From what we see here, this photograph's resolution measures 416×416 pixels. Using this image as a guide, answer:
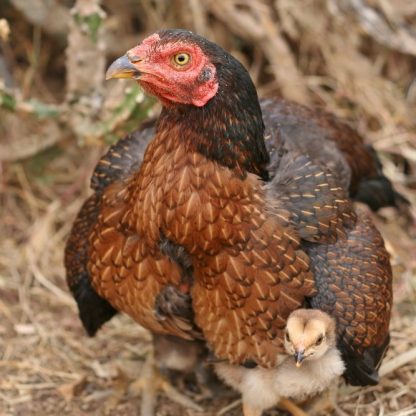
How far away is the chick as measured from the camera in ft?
8.93

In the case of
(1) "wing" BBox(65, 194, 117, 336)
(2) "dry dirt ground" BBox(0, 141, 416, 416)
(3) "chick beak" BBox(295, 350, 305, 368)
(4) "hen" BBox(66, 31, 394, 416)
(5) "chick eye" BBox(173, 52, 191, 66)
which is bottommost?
(2) "dry dirt ground" BBox(0, 141, 416, 416)

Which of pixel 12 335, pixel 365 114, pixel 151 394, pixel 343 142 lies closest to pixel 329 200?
pixel 343 142

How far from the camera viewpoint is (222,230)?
278 centimetres

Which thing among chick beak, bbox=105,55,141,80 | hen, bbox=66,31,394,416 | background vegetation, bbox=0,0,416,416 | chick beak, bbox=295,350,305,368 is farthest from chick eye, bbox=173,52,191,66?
background vegetation, bbox=0,0,416,416

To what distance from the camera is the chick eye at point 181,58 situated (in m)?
2.63

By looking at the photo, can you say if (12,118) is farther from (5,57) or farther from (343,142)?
(343,142)

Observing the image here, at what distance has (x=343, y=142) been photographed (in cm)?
358

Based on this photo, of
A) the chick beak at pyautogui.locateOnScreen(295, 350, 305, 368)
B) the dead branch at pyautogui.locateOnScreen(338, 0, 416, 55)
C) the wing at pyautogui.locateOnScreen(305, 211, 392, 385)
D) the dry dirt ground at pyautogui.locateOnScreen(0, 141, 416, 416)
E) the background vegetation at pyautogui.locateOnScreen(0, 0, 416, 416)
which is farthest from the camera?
the dead branch at pyautogui.locateOnScreen(338, 0, 416, 55)

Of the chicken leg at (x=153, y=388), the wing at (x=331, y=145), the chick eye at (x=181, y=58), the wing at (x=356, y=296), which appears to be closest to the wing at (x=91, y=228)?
the chicken leg at (x=153, y=388)

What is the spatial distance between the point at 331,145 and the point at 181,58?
1.04 meters

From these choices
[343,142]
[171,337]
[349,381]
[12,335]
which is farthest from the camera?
[12,335]

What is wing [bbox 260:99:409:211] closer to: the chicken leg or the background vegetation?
the background vegetation

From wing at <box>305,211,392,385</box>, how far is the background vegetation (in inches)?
27.0

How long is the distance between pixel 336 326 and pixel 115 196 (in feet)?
3.07
